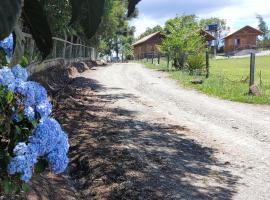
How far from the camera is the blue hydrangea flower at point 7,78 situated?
2399 mm

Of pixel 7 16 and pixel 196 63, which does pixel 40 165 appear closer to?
pixel 7 16

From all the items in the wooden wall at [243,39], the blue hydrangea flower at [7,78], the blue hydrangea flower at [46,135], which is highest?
the wooden wall at [243,39]

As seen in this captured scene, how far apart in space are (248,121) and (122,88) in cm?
661

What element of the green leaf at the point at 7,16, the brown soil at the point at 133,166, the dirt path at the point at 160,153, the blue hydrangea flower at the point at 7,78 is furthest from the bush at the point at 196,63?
the green leaf at the point at 7,16

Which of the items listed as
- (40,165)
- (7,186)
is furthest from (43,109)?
(7,186)

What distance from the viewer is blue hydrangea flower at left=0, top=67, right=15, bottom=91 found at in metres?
2.40

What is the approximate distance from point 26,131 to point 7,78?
0.32 metres

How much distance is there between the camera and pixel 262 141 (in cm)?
775

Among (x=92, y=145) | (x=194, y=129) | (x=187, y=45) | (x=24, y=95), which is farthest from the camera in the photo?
(x=187, y=45)

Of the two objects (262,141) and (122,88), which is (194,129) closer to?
(262,141)

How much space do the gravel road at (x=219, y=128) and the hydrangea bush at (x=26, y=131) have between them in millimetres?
2662

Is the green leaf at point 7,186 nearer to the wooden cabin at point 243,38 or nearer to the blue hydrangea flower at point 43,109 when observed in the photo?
the blue hydrangea flower at point 43,109

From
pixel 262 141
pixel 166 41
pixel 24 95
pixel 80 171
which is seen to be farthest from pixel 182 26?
pixel 24 95

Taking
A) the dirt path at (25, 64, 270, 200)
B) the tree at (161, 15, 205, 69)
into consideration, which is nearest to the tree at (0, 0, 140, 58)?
the dirt path at (25, 64, 270, 200)
